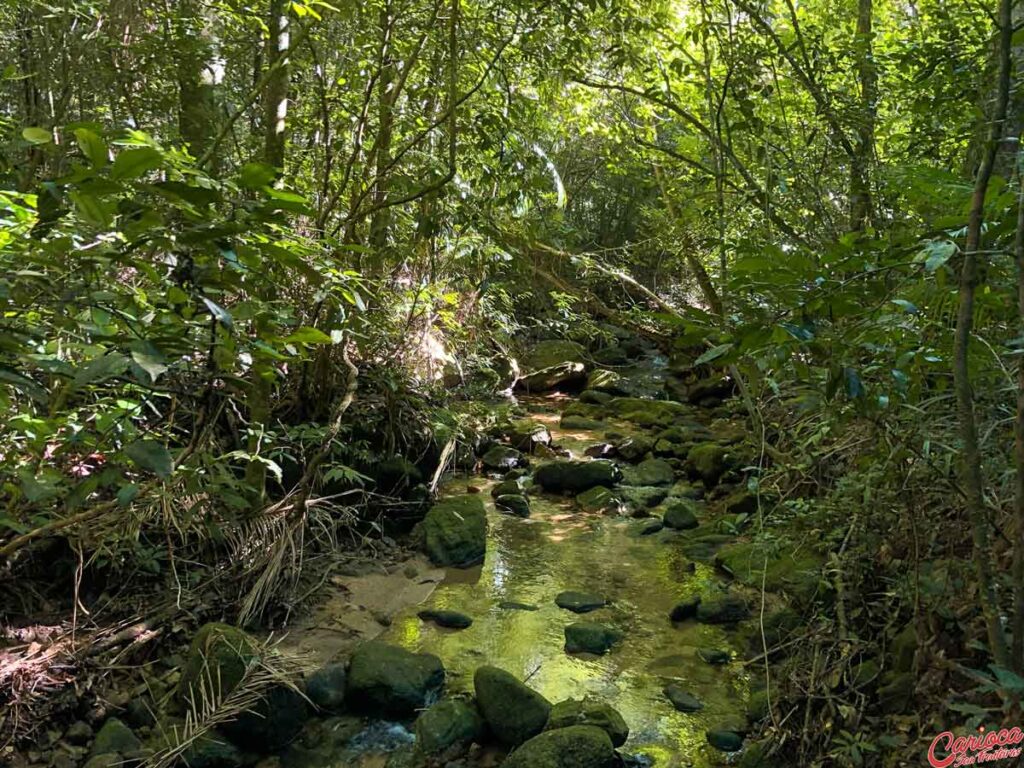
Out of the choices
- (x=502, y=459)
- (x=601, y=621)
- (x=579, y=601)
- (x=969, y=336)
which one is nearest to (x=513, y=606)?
(x=579, y=601)

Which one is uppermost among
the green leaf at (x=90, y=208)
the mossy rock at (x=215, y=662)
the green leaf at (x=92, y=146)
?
the green leaf at (x=92, y=146)

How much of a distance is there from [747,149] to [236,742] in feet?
16.5

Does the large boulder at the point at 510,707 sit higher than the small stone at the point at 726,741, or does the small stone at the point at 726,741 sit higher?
the large boulder at the point at 510,707

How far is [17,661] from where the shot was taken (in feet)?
9.59

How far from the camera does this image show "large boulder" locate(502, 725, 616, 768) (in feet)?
9.14

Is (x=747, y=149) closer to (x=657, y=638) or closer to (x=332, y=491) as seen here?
(x=657, y=638)

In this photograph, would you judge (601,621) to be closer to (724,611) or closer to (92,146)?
(724,611)

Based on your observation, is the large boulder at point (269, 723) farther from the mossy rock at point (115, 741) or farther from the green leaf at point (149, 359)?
the green leaf at point (149, 359)

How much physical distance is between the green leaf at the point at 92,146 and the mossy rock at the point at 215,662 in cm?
260

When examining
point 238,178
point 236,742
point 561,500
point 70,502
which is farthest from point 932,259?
point 561,500

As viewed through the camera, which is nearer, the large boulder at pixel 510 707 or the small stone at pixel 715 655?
the large boulder at pixel 510 707

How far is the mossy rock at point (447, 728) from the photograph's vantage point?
10.2 ft

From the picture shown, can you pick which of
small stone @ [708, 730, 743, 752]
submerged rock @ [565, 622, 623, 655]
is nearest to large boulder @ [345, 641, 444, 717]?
submerged rock @ [565, 622, 623, 655]

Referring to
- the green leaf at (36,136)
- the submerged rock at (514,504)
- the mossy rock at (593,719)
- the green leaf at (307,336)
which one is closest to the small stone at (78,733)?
the mossy rock at (593,719)
